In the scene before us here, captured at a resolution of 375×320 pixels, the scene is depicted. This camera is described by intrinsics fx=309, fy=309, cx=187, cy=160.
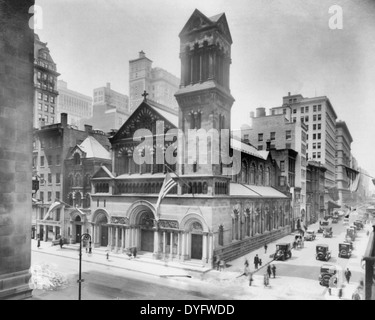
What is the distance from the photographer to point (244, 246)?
29469 mm

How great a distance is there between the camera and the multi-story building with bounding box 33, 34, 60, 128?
55.5ft

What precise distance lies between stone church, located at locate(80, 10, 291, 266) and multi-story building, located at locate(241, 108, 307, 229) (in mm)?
16219

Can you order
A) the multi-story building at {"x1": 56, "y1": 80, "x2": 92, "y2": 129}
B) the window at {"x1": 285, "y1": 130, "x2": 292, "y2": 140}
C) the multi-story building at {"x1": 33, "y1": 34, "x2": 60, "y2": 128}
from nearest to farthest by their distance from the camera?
the multi-story building at {"x1": 33, "y1": 34, "x2": 60, "y2": 128} < the multi-story building at {"x1": 56, "y1": 80, "x2": 92, "y2": 129} < the window at {"x1": 285, "y1": 130, "x2": 292, "y2": 140}

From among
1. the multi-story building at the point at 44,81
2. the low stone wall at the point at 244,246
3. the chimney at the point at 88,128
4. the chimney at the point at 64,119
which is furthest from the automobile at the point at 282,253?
the chimney at the point at 64,119

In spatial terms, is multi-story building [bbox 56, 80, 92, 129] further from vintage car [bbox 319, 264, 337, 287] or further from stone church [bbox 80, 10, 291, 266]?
vintage car [bbox 319, 264, 337, 287]

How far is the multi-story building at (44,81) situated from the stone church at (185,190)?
7.89 m

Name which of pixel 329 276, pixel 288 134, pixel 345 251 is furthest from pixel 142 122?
pixel 288 134

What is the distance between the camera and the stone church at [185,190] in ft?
81.3

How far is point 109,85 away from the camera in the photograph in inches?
750

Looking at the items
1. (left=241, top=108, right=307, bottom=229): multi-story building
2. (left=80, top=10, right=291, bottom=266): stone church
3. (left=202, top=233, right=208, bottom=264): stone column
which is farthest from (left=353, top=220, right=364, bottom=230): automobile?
(left=202, top=233, right=208, bottom=264): stone column

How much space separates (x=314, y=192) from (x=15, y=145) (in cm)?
5489

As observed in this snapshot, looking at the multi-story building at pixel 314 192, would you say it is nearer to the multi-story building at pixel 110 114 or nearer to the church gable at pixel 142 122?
the church gable at pixel 142 122
